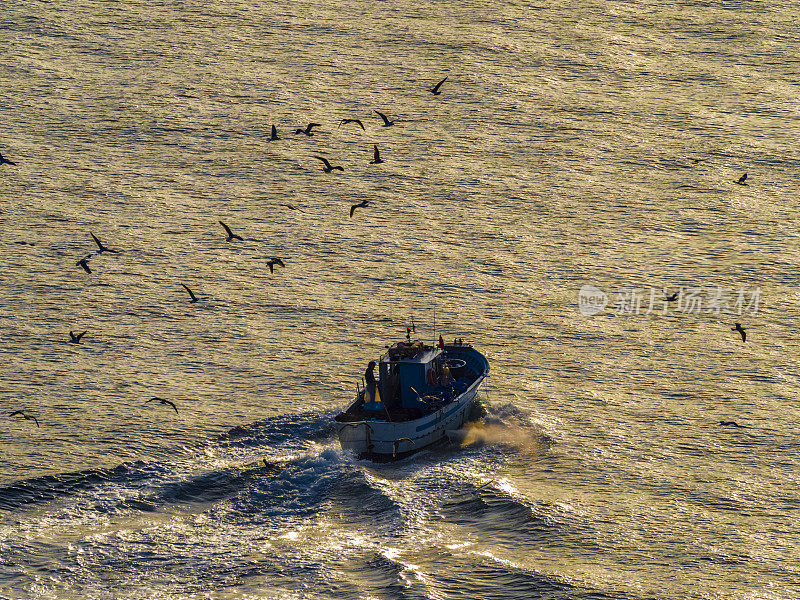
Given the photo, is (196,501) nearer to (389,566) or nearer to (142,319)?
(389,566)

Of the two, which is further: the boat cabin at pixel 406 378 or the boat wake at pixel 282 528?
the boat cabin at pixel 406 378

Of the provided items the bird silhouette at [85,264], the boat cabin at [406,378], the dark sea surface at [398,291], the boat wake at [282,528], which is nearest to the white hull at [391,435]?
the boat wake at [282,528]

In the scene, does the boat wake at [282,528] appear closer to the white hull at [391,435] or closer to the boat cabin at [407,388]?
the white hull at [391,435]

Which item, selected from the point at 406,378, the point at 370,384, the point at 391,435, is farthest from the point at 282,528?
the point at 406,378

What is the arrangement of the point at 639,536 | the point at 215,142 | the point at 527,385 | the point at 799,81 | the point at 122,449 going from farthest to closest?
1. the point at 799,81
2. the point at 215,142
3. the point at 527,385
4. the point at 122,449
5. the point at 639,536

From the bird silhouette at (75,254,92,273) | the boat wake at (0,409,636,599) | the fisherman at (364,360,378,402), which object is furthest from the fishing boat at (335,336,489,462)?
the bird silhouette at (75,254,92,273)

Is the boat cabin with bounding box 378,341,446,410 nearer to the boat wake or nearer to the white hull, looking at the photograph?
the white hull

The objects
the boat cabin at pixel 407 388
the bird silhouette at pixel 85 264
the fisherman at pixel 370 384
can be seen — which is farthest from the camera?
the bird silhouette at pixel 85 264

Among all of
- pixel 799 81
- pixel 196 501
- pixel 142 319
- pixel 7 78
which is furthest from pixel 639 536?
pixel 7 78
